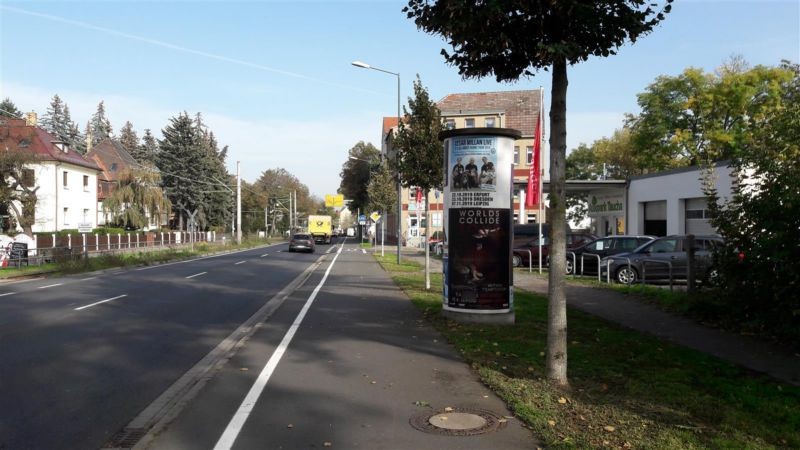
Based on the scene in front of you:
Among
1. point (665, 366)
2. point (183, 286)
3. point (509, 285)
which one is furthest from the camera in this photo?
point (183, 286)

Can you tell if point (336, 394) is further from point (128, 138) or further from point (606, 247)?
point (128, 138)

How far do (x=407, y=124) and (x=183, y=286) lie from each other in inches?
327

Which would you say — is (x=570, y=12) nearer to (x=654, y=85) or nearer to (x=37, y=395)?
(x=37, y=395)

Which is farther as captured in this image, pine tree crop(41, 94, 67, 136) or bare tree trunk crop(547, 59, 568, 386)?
pine tree crop(41, 94, 67, 136)

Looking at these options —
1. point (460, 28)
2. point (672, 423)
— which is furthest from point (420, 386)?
point (460, 28)

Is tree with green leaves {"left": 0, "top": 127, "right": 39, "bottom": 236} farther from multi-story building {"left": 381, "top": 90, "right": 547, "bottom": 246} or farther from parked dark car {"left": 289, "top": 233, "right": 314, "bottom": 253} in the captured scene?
multi-story building {"left": 381, "top": 90, "right": 547, "bottom": 246}

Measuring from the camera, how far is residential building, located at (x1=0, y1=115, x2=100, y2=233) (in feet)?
146

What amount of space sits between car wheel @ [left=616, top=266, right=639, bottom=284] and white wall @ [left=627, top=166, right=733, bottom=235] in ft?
29.3

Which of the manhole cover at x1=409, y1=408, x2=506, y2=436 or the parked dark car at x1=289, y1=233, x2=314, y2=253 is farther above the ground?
the parked dark car at x1=289, y1=233, x2=314, y2=253

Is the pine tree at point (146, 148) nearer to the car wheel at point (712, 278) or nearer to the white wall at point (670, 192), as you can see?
the white wall at point (670, 192)

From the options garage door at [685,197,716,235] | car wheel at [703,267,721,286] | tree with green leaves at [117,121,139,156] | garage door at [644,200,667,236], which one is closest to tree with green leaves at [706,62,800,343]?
car wheel at [703,267,721,286]

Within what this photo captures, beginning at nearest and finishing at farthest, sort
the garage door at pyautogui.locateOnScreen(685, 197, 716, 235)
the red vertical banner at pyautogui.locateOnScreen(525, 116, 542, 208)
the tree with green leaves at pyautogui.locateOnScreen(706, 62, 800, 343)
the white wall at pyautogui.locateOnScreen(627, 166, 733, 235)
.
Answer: the tree with green leaves at pyautogui.locateOnScreen(706, 62, 800, 343)
the red vertical banner at pyautogui.locateOnScreen(525, 116, 542, 208)
the white wall at pyautogui.locateOnScreen(627, 166, 733, 235)
the garage door at pyautogui.locateOnScreen(685, 197, 716, 235)

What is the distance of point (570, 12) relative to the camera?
6066mm

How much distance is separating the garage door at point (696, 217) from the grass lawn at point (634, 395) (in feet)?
67.9
